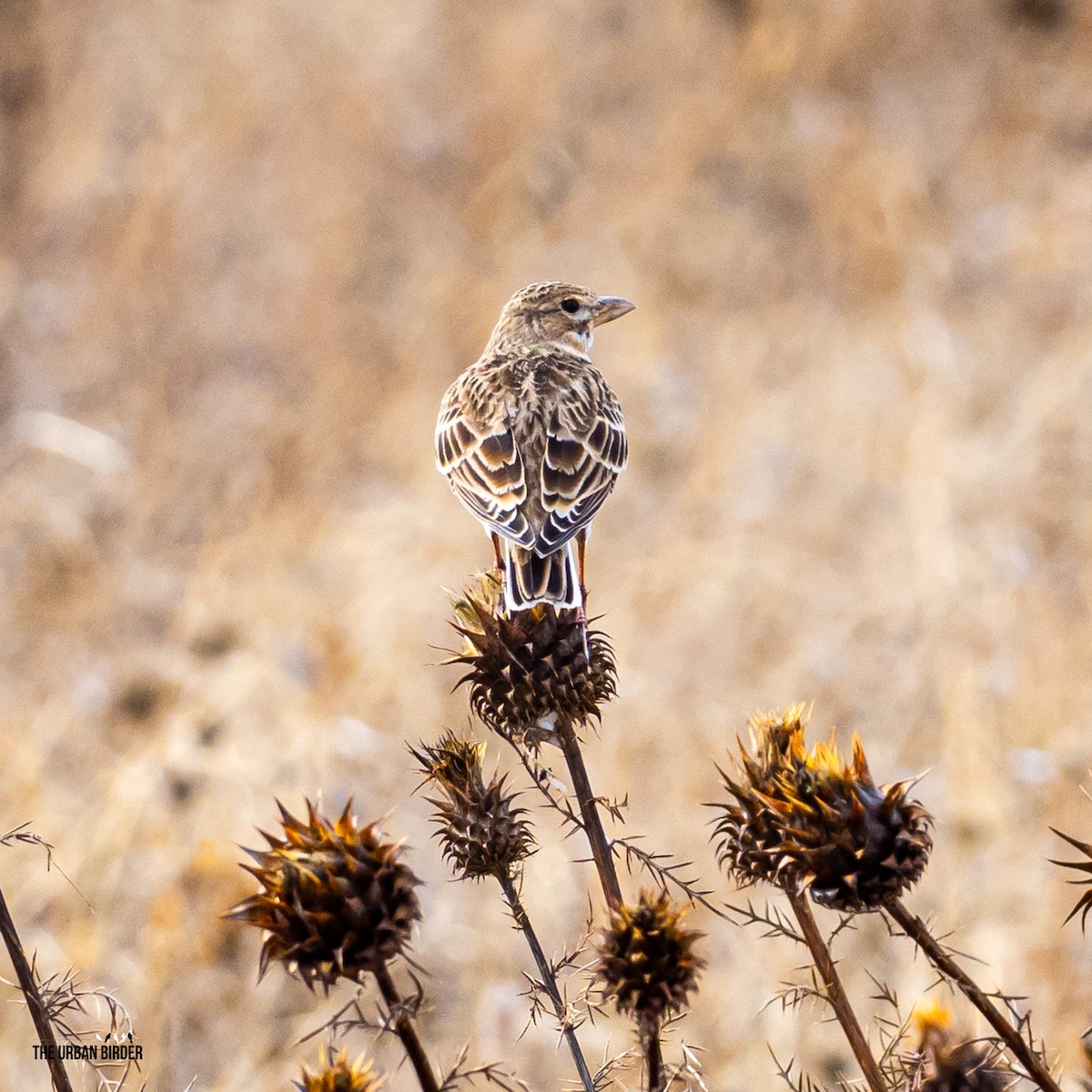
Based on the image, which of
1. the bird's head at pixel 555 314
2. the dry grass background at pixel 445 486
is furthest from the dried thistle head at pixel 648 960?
the dry grass background at pixel 445 486

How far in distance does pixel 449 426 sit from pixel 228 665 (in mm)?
6366

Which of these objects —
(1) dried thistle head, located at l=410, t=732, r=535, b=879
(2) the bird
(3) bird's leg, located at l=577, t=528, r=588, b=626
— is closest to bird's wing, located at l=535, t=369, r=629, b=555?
(2) the bird

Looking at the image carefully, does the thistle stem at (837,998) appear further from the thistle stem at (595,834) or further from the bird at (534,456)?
the bird at (534,456)

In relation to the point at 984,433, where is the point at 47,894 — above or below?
below

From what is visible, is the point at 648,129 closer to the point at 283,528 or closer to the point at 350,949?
the point at 283,528

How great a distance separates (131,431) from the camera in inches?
521

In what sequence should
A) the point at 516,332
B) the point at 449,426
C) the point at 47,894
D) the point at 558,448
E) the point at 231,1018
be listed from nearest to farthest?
the point at 558,448 → the point at 449,426 → the point at 516,332 → the point at 231,1018 → the point at 47,894

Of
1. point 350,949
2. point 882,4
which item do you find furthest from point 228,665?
point 882,4

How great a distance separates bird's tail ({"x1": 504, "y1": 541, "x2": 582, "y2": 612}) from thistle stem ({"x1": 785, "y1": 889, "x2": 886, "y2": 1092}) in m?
1.31

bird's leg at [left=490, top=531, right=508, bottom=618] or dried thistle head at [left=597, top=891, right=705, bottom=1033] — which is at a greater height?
bird's leg at [left=490, top=531, right=508, bottom=618]

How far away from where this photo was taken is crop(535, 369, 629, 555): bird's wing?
4.73 metres

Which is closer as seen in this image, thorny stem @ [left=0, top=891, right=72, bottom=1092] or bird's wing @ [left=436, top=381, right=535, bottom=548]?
thorny stem @ [left=0, top=891, right=72, bottom=1092]

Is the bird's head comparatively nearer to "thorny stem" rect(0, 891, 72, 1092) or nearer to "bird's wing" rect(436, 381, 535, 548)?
"bird's wing" rect(436, 381, 535, 548)

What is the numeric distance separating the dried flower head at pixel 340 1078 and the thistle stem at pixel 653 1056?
0.51m
